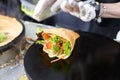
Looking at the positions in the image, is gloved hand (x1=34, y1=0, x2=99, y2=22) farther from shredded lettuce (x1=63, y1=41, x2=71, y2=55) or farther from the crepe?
the crepe

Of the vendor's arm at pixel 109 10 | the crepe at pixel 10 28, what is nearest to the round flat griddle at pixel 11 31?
the crepe at pixel 10 28

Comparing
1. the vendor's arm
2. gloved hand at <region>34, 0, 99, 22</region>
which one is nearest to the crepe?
gloved hand at <region>34, 0, 99, 22</region>

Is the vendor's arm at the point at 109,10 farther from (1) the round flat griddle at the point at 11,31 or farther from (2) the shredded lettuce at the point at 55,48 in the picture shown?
(1) the round flat griddle at the point at 11,31

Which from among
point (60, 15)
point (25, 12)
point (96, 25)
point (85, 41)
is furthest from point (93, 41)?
point (25, 12)

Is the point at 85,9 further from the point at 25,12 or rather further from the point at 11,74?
the point at 25,12

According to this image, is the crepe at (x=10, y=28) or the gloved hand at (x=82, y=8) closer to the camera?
the gloved hand at (x=82, y=8)

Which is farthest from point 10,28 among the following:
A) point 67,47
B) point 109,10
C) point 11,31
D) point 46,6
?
point 109,10

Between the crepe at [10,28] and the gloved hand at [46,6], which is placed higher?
the gloved hand at [46,6]
